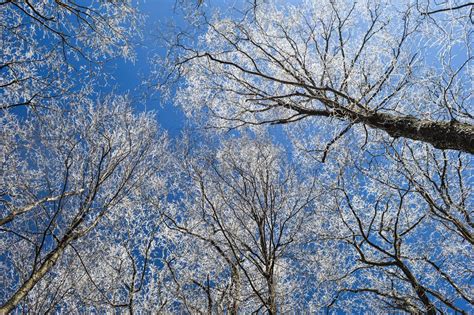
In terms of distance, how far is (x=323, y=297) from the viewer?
23.6ft

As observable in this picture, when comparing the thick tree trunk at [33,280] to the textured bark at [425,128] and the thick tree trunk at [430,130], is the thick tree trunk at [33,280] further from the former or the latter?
the thick tree trunk at [430,130]

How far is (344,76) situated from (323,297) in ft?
15.2

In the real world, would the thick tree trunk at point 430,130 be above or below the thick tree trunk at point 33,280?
above

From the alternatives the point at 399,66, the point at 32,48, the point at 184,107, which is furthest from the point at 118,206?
the point at 399,66

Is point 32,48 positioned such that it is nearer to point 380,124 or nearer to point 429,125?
point 380,124

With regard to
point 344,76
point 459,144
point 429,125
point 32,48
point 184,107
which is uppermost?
point 184,107

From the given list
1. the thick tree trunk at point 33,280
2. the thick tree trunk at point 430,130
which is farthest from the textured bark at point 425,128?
the thick tree trunk at point 33,280

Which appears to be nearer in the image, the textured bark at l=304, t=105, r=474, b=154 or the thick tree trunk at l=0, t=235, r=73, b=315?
the textured bark at l=304, t=105, r=474, b=154

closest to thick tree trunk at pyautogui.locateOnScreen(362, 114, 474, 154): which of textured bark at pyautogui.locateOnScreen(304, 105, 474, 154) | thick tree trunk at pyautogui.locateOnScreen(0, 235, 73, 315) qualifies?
textured bark at pyautogui.locateOnScreen(304, 105, 474, 154)

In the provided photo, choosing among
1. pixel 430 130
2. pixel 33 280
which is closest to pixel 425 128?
pixel 430 130

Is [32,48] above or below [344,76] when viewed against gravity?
below

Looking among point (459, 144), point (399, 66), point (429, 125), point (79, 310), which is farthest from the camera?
point (79, 310)

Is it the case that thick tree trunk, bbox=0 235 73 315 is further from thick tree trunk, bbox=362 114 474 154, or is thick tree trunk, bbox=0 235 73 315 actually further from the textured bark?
thick tree trunk, bbox=362 114 474 154

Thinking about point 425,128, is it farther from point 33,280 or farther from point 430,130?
point 33,280
